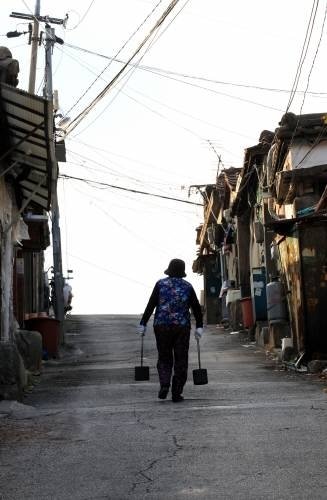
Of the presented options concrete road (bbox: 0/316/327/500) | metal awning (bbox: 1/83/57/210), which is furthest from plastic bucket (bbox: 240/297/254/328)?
metal awning (bbox: 1/83/57/210)

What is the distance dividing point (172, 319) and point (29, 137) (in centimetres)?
319

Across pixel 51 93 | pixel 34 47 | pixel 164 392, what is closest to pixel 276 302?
pixel 164 392

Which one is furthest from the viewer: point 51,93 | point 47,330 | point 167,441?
point 51,93

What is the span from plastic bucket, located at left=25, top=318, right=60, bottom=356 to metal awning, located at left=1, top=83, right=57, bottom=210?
788 centimetres

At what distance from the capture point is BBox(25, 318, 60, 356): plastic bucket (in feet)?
69.8

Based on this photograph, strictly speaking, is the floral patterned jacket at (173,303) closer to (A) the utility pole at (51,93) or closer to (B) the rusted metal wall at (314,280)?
(B) the rusted metal wall at (314,280)

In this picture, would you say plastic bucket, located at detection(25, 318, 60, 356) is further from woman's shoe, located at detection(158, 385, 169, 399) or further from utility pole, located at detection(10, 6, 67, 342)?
woman's shoe, located at detection(158, 385, 169, 399)

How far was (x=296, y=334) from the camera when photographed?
634 inches

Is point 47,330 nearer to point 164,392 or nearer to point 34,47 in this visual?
point 34,47

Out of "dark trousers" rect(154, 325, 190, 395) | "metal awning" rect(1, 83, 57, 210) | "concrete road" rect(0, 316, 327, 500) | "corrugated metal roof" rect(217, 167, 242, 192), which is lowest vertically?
"concrete road" rect(0, 316, 327, 500)

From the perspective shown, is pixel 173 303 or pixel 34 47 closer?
pixel 173 303

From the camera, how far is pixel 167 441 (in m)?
7.11

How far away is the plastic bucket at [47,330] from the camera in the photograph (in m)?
21.3

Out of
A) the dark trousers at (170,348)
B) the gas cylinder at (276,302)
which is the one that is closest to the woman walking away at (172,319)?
the dark trousers at (170,348)
